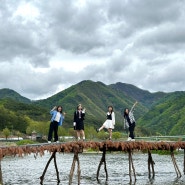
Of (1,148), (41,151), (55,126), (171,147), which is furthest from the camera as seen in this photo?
(171,147)

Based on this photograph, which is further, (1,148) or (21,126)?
(21,126)

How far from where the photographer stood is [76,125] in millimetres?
30328

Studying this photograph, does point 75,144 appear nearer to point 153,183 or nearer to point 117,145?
point 117,145

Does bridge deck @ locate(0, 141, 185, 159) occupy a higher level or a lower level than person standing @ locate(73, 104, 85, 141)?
lower

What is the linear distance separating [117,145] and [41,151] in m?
6.45

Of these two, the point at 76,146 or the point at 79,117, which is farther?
the point at 79,117

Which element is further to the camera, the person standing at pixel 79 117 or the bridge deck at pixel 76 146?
the person standing at pixel 79 117

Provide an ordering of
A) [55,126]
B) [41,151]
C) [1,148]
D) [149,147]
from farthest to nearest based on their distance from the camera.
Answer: [149,147]
[55,126]
[41,151]
[1,148]

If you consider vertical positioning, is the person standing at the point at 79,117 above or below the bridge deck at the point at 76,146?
above

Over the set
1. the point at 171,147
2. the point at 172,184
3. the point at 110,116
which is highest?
the point at 110,116

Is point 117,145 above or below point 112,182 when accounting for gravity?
above

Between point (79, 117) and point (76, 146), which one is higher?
point (79, 117)

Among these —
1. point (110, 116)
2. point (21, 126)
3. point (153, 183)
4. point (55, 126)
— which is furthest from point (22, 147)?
point (21, 126)

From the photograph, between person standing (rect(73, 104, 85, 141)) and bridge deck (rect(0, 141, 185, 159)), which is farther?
person standing (rect(73, 104, 85, 141))
